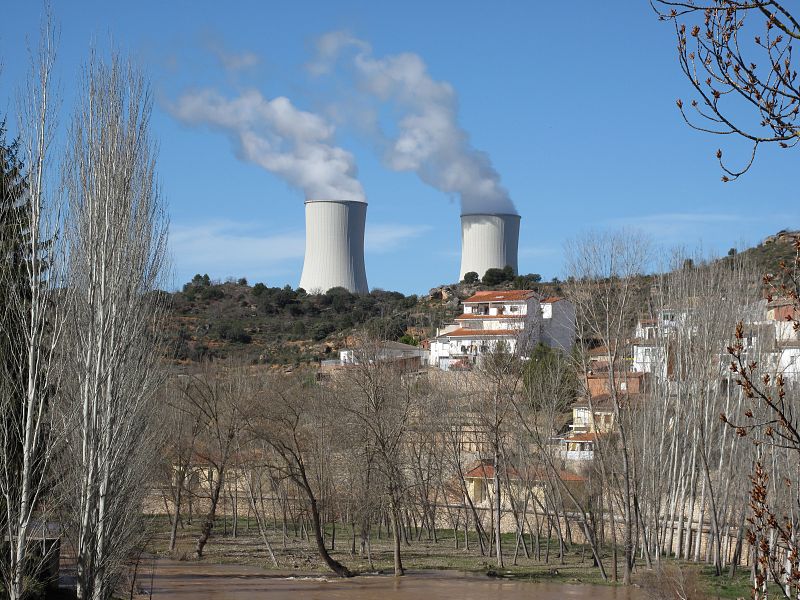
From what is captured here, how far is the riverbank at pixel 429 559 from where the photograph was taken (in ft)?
70.8

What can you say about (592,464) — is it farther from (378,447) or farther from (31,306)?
(31,306)

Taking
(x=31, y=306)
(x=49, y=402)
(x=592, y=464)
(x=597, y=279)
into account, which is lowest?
(x=592, y=464)

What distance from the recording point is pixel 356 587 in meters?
21.8

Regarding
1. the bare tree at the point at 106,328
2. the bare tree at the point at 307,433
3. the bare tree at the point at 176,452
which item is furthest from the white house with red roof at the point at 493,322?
the bare tree at the point at 106,328

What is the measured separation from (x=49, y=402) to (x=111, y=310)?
1.41 m

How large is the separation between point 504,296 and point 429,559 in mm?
32618

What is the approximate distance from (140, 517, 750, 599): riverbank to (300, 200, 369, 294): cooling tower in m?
23.3

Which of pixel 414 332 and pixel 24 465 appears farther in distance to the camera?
pixel 414 332

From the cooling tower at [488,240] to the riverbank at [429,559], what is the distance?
3123 cm

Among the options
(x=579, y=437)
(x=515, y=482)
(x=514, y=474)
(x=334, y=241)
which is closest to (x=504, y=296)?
(x=334, y=241)

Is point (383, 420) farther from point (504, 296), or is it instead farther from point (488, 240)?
point (488, 240)

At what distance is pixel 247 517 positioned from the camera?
35688 millimetres

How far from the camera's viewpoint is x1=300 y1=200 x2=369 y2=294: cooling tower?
53125 mm

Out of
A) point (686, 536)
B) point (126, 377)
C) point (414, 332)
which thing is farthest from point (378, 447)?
point (414, 332)
